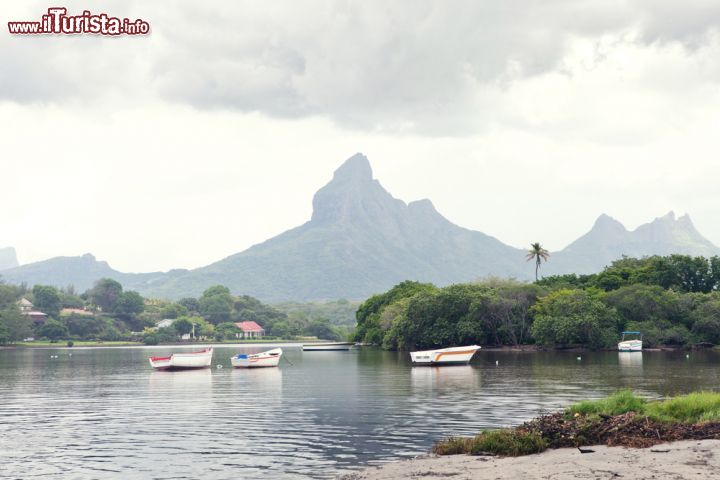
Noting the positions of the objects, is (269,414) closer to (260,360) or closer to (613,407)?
(613,407)

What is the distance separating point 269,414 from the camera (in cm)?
5134

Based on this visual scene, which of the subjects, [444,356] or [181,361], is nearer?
[444,356]

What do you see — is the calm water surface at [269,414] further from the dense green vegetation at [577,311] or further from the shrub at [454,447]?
the dense green vegetation at [577,311]

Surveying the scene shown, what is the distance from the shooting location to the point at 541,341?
147 metres

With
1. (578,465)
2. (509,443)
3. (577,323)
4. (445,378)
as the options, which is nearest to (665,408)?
(509,443)

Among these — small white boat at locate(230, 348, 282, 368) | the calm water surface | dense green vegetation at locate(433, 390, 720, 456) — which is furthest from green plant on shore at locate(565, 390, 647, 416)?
small white boat at locate(230, 348, 282, 368)

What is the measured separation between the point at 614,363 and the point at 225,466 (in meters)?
78.9

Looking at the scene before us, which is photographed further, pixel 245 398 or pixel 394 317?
pixel 394 317

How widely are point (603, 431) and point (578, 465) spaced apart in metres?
5.53

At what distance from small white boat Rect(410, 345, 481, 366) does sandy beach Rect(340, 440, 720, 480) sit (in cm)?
7629

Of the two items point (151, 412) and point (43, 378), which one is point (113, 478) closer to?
point (151, 412)

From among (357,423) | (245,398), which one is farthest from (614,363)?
(357,423)

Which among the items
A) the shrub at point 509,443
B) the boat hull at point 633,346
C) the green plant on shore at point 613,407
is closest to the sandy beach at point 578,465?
the shrub at point 509,443

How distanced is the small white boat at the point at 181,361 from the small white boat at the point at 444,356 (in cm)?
3212
